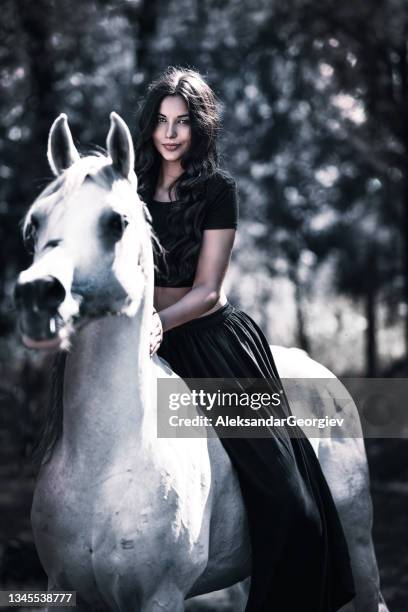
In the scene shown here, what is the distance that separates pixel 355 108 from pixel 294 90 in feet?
3.26

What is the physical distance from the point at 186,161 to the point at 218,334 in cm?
79

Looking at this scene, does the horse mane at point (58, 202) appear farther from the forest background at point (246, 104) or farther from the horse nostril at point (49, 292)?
the forest background at point (246, 104)

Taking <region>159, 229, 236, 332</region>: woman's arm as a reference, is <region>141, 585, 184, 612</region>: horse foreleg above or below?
below

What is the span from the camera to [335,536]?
3.54m

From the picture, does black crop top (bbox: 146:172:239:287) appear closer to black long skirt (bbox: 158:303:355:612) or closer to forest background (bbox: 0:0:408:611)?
black long skirt (bbox: 158:303:355:612)

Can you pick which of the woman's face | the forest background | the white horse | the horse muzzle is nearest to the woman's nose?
the woman's face

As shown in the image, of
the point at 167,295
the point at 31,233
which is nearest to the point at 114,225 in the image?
the point at 31,233

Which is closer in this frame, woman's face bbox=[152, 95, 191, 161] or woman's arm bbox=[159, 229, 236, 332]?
woman's arm bbox=[159, 229, 236, 332]

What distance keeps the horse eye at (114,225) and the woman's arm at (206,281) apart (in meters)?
0.61

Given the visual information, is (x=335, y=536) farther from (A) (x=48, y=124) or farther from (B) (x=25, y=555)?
(A) (x=48, y=124)

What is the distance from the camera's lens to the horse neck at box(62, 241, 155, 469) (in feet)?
9.18

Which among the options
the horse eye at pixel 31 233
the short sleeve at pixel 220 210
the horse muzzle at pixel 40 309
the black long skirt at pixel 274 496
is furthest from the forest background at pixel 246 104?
the horse muzzle at pixel 40 309

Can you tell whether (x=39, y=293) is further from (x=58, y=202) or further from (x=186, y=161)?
(x=186, y=161)

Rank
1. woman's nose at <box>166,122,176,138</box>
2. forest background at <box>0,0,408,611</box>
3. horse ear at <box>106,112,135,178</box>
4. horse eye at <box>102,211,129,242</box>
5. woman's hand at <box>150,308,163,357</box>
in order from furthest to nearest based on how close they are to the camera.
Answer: forest background at <box>0,0,408,611</box>, woman's nose at <box>166,122,176,138</box>, woman's hand at <box>150,308,163,357</box>, horse ear at <box>106,112,135,178</box>, horse eye at <box>102,211,129,242</box>
